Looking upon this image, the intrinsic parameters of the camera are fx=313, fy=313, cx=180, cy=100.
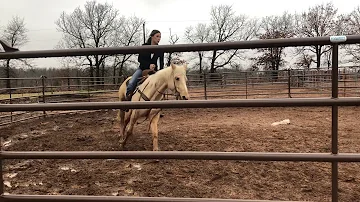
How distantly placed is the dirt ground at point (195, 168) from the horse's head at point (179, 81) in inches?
46.3

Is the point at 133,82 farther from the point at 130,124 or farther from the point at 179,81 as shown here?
the point at 179,81

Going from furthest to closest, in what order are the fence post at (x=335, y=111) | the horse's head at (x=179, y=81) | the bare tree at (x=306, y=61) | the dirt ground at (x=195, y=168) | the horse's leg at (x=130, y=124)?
the bare tree at (x=306, y=61), the horse's leg at (x=130, y=124), the horse's head at (x=179, y=81), the dirt ground at (x=195, y=168), the fence post at (x=335, y=111)

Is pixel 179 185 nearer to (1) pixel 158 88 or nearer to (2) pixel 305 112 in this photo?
(1) pixel 158 88

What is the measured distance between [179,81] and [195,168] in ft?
5.25

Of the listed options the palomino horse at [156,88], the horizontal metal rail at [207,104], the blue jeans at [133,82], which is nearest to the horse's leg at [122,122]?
the palomino horse at [156,88]

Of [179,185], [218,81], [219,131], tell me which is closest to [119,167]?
[179,185]

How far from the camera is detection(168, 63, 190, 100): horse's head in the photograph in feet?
17.9

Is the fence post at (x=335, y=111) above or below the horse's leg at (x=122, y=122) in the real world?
above

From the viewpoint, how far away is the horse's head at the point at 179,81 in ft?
17.9

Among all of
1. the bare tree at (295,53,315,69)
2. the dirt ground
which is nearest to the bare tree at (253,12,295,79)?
the bare tree at (295,53,315,69)

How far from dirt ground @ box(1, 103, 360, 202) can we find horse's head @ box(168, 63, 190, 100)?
1175 millimetres

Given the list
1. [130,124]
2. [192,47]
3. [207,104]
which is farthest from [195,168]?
[192,47]

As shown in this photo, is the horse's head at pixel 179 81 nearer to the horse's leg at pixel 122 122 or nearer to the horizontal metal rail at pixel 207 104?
the horse's leg at pixel 122 122

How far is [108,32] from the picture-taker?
39531mm
